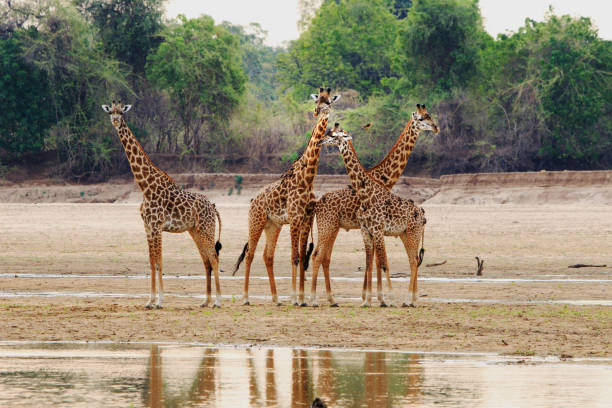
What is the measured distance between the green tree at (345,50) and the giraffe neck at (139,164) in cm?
3908

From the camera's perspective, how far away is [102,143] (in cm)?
4653

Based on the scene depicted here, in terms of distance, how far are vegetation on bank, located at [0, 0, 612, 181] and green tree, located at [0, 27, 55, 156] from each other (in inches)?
2.6

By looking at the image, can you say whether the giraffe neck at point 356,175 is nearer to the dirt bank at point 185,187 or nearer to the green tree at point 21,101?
the dirt bank at point 185,187

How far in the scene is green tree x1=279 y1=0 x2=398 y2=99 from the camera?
189 feet

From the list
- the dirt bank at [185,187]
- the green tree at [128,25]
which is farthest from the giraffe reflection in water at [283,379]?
the green tree at [128,25]

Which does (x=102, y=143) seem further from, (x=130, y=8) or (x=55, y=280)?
(x=55, y=280)

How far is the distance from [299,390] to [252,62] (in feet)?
306

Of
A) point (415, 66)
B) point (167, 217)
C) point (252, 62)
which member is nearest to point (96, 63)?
point (415, 66)

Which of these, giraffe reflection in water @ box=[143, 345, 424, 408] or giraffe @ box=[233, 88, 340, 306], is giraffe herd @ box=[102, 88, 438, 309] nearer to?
giraffe @ box=[233, 88, 340, 306]

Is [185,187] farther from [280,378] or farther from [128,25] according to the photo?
[280,378]

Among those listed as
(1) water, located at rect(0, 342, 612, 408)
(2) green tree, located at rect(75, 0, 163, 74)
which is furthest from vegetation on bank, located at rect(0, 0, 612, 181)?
(1) water, located at rect(0, 342, 612, 408)

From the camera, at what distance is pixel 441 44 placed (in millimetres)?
48625

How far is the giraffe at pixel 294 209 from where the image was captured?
15.7 metres

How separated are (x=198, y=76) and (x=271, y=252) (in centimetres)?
3334
